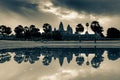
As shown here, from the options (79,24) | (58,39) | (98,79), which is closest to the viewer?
(98,79)

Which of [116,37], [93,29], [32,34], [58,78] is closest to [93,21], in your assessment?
[93,29]

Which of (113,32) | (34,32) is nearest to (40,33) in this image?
(34,32)

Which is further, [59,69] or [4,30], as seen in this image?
[4,30]

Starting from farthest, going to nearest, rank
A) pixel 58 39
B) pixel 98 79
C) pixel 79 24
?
pixel 79 24, pixel 58 39, pixel 98 79

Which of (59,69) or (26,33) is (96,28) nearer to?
(26,33)

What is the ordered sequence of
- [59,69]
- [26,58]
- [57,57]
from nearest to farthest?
[59,69], [26,58], [57,57]

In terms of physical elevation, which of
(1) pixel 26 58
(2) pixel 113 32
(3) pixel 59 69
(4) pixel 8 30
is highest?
(4) pixel 8 30

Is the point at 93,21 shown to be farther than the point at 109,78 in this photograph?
Yes

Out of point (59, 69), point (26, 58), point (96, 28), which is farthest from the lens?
point (96, 28)

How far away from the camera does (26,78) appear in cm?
1980

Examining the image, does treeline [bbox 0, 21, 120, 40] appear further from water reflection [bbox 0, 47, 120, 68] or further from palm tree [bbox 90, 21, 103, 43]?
water reflection [bbox 0, 47, 120, 68]

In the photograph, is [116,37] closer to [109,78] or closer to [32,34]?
[32,34]

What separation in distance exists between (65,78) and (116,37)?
155269mm

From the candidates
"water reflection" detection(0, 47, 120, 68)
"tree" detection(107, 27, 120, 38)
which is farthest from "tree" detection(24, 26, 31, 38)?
"water reflection" detection(0, 47, 120, 68)
